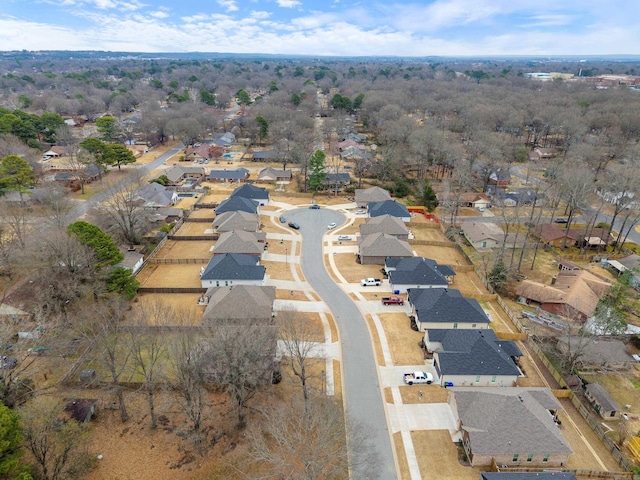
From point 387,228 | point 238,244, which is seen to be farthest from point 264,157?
point 238,244

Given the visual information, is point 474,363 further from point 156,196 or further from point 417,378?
point 156,196

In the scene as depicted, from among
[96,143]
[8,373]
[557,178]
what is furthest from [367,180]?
[8,373]

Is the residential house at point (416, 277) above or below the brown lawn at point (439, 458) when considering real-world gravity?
above

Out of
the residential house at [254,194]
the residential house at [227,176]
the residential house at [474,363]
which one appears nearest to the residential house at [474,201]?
the residential house at [254,194]

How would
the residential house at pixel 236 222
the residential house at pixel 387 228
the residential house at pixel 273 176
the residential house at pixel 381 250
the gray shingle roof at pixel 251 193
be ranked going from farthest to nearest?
the residential house at pixel 273 176, the gray shingle roof at pixel 251 193, the residential house at pixel 387 228, the residential house at pixel 236 222, the residential house at pixel 381 250

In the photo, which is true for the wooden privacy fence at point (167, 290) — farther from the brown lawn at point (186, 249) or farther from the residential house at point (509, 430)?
the residential house at point (509, 430)

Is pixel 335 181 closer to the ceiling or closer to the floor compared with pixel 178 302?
closer to the floor

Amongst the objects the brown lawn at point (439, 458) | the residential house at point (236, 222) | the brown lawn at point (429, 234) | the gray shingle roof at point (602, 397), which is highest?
the residential house at point (236, 222)
